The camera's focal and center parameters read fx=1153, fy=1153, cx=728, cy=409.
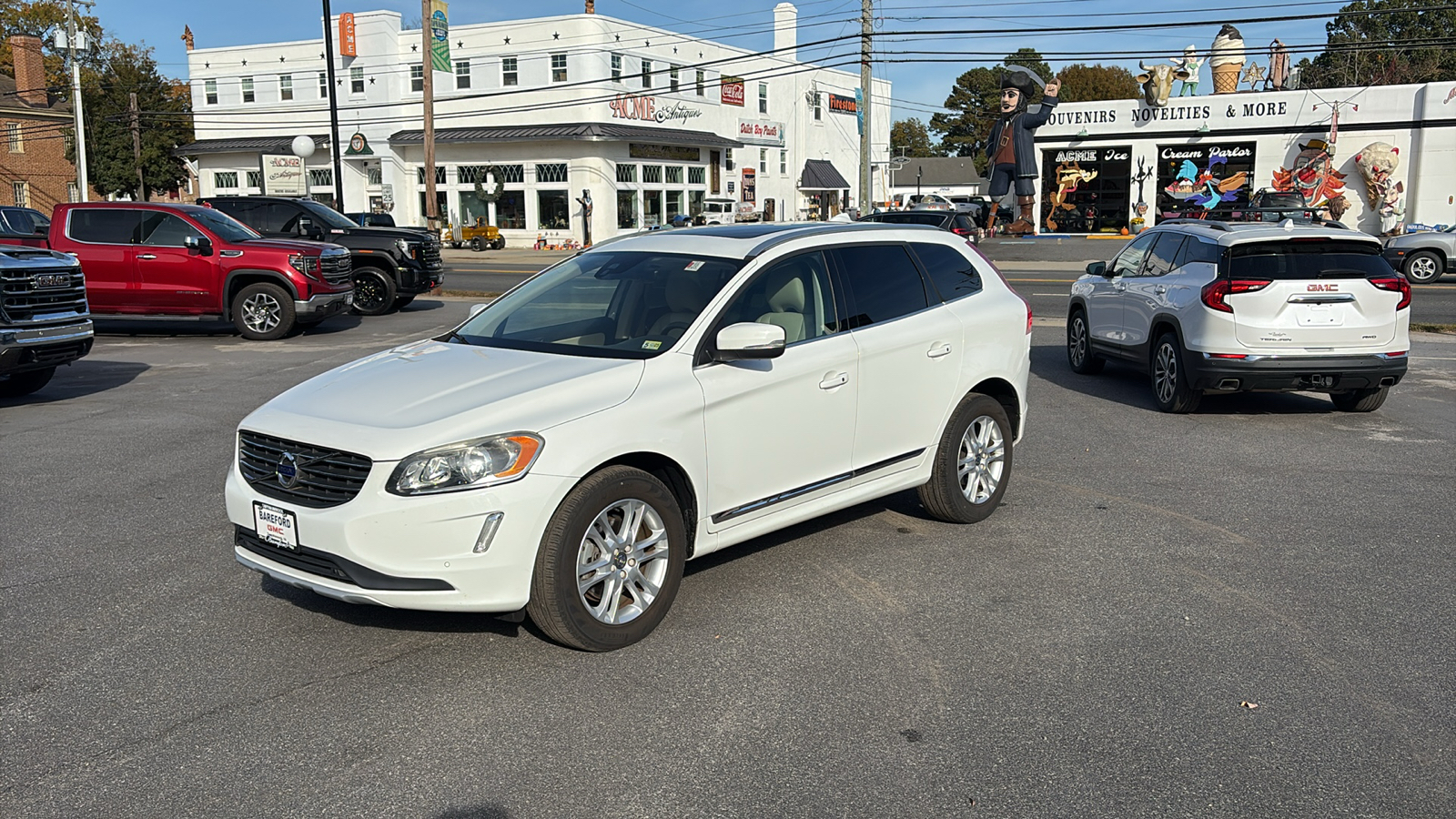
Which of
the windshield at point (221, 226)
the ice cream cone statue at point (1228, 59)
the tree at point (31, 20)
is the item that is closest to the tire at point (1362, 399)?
the windshield at point (221, 226)

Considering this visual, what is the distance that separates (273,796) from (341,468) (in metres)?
1.35

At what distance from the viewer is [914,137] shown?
127875mm

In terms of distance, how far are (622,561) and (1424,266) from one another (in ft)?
84.1

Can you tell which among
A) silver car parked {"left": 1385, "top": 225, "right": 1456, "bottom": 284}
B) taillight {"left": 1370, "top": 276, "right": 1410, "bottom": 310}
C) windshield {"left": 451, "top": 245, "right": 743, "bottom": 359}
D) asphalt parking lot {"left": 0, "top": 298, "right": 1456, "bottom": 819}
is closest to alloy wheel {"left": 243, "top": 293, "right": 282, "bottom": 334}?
asphalt parking lot {"left": 0, "top": 298, "right": 1456, "bottom": 819}

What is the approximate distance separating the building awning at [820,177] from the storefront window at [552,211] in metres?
20.9

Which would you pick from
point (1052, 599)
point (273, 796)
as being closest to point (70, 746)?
point (273, 796)

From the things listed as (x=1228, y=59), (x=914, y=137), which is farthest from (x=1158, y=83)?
(x=914, y=137)

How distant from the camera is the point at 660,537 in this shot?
5.03 metres

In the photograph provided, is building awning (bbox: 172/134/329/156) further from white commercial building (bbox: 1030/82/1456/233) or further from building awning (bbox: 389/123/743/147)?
white commercial building (bbox: 1030/82/1456/233)

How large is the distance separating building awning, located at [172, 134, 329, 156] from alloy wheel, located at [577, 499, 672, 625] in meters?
54.7

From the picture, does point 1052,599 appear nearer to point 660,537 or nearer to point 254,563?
point 660,537

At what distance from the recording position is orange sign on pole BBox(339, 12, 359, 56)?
53.5m

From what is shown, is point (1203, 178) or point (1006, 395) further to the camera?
point (1203, 178)

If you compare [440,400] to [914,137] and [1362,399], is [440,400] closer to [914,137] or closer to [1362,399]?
[1362,399]
